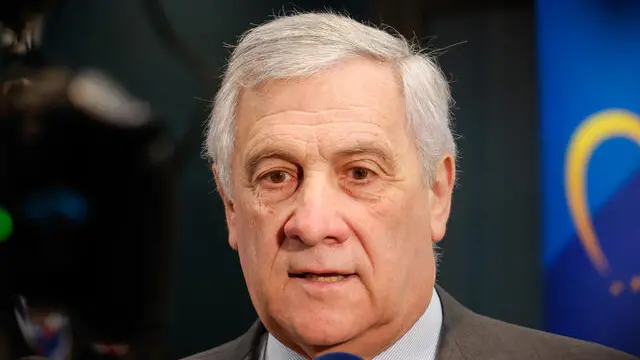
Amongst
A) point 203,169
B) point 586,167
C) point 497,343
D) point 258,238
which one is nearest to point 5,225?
point 203,169

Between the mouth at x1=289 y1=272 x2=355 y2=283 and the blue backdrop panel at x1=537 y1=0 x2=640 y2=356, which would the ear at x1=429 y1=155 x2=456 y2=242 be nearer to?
the mouth at x1=289 y1=272 x2=355 y2=283

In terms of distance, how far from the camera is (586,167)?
5.79 ft

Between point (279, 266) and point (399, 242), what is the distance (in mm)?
195

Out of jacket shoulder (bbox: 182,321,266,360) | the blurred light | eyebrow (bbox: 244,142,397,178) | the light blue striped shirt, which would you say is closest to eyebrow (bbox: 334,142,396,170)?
eyebrow (bbox: 244,142,397,178)

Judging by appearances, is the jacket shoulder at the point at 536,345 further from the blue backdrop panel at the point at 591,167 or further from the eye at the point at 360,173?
the eye at the point at 360,173

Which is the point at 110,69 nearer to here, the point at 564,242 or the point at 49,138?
the point at 49,138

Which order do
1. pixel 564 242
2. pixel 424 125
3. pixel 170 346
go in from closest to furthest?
1. pixel 424 125
2. pixel 564 242
3. pixel 170 346

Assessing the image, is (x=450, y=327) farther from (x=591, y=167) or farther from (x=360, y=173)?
(x=591, y=167)

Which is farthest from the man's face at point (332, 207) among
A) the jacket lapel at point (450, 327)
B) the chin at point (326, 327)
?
the jacket lapel at point (450, 327)

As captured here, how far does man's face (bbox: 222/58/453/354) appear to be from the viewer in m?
1.29

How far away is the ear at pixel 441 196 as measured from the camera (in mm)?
1484

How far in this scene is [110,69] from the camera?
6.75 feet

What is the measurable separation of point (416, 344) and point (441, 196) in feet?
0.84

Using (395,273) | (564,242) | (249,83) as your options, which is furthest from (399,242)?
(564,242)
